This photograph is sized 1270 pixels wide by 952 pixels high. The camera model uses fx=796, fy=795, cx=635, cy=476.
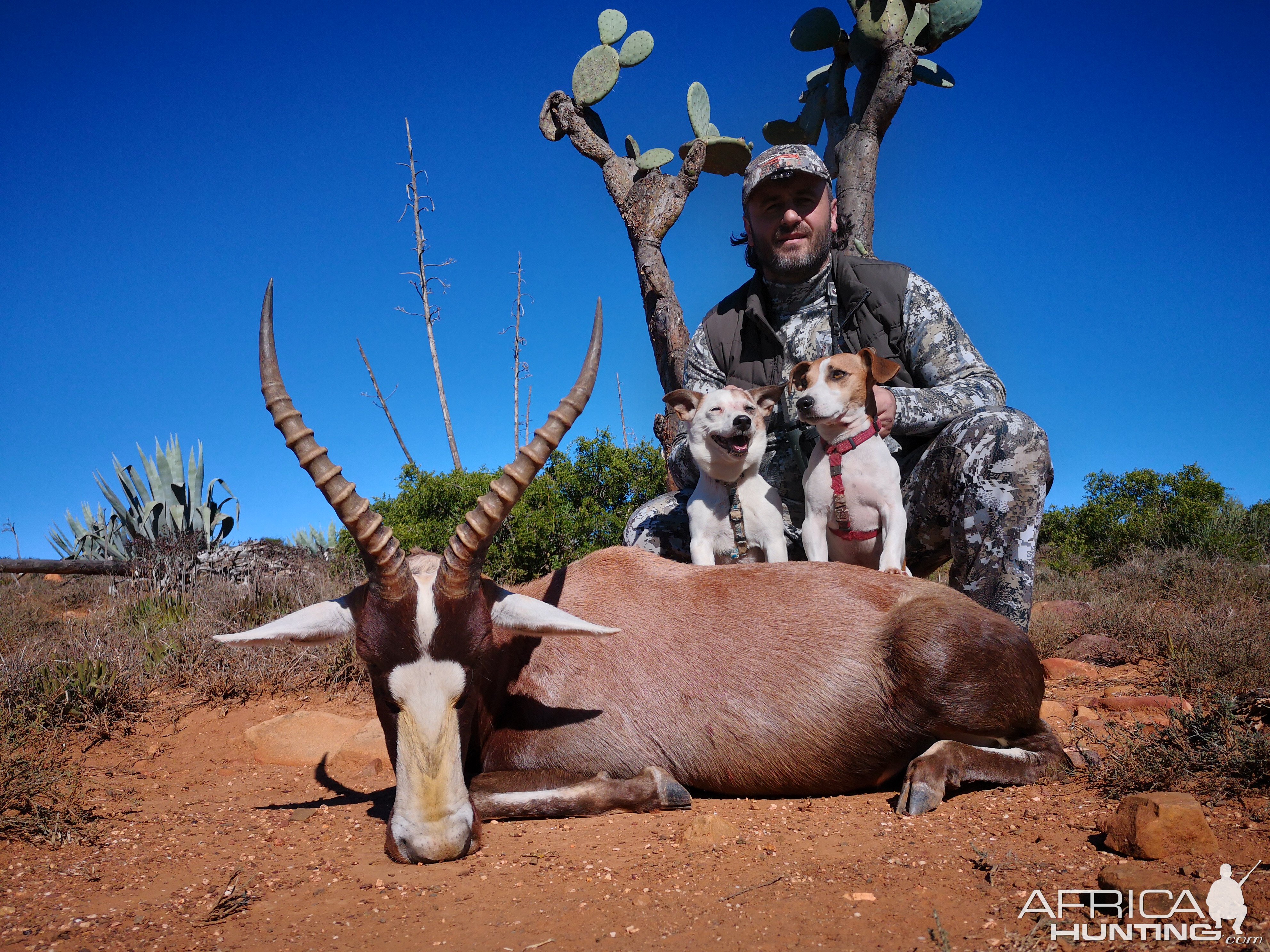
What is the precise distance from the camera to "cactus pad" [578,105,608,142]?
40.9 ft

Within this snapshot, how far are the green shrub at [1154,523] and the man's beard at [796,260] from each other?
27.4 feet

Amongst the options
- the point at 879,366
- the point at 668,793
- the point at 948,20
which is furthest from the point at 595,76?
the point at 668,793

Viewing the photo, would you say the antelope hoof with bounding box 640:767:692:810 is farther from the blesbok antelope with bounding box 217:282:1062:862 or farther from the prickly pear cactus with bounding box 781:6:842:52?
the prickly pear cactus with bounding box 781:6:842:52

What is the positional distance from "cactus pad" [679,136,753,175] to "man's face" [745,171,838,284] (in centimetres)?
660

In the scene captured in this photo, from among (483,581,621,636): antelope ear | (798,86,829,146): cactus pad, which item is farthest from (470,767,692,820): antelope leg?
(798,86,829,146): cactus pad

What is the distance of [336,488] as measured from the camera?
3.02 m

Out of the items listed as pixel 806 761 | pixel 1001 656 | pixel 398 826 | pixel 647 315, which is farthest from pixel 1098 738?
pixel 647 315

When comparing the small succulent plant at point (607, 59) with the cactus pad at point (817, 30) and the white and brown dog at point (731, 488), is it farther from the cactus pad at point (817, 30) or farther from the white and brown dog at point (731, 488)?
the white and brown dog at point (731, 488)

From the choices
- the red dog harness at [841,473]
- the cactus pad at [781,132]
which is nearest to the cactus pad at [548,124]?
the cactus pad at [781,132]

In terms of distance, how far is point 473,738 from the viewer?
134 inches

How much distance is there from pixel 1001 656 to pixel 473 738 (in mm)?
2286

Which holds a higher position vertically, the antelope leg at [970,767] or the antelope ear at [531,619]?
the antelope ear at [531,619]

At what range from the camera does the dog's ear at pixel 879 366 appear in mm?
4820

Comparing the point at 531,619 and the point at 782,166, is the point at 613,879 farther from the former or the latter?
the point at 782,166
